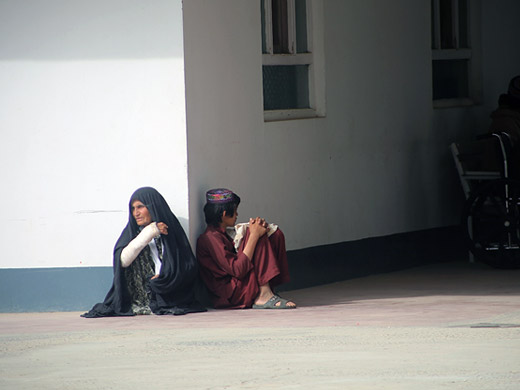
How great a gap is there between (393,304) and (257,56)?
2.24 m

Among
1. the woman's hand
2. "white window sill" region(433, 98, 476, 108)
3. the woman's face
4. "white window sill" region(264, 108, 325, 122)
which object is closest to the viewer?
the woman's hand

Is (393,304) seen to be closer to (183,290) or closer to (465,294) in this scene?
(465,294)

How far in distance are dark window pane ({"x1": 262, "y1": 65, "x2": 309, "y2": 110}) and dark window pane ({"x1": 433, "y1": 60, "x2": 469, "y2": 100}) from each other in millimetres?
2411

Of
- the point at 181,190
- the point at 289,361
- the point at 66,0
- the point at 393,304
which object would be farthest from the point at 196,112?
the point at 289,361

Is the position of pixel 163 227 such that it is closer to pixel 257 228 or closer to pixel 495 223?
pixel 257 228

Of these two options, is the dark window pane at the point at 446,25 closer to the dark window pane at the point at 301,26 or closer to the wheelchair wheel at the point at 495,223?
the wheelchair wheel at the point at 495,223

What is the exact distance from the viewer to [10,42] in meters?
9.73

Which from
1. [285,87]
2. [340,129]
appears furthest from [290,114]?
[340,129]

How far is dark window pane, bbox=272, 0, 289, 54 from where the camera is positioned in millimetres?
10602

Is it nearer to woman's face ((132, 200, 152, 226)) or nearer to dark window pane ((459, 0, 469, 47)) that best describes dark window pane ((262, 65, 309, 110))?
woman's face ((132, 200, 152, 226))

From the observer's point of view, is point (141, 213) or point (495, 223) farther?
point (495, 223)

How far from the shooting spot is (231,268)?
9.43 m

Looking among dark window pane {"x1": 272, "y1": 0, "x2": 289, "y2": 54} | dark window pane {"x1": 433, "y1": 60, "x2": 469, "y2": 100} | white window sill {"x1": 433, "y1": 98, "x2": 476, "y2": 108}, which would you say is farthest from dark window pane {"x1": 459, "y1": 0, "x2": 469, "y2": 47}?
dark window pane {"x1": 272, "y1": 0, "x2": 289, "y2": 54}

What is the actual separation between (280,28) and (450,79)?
3.11m
